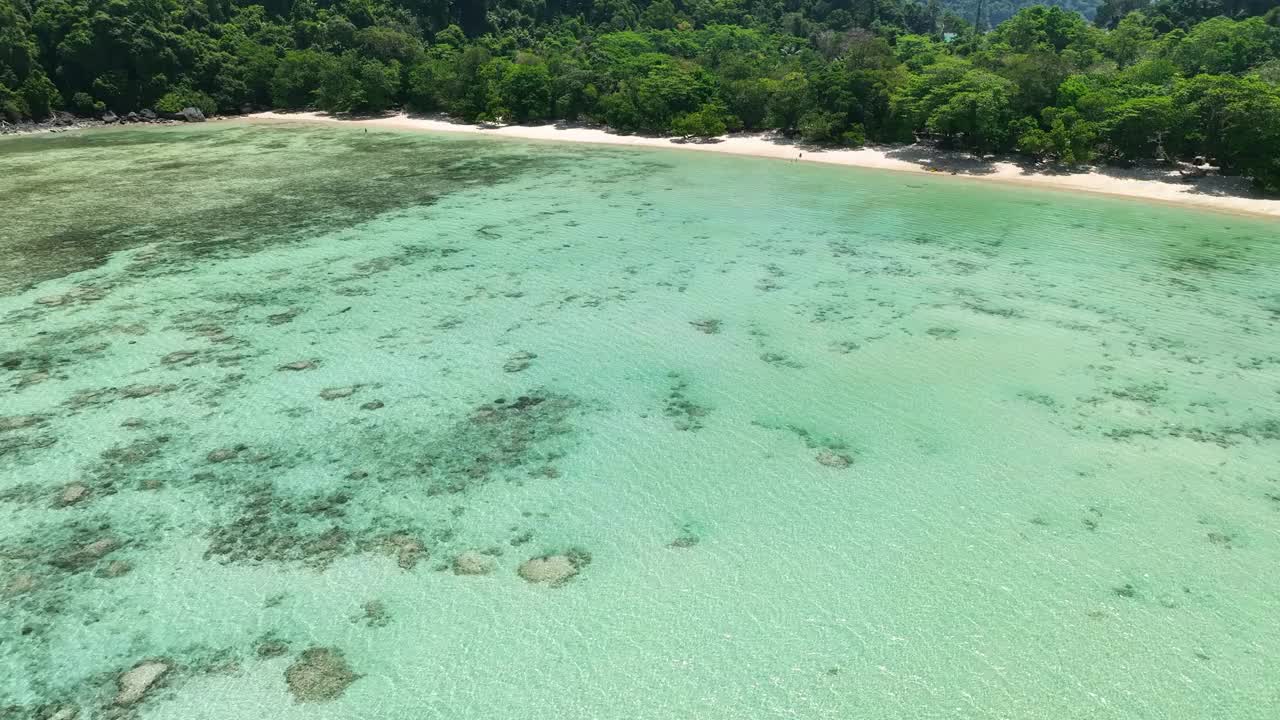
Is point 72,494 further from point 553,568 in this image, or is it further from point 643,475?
point 643,475

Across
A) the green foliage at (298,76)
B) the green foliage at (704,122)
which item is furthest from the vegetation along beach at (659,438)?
the green foliage at (298,76)

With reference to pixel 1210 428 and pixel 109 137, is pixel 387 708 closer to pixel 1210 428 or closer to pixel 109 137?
pixel 1210 428

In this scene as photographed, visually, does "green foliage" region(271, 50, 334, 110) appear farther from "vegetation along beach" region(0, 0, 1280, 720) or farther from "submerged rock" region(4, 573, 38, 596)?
"submerged rock" region(4, 573, 38, 596)

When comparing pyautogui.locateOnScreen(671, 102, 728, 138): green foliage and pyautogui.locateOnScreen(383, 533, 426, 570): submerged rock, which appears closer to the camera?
pyautogui.locateOnScreen(383, 533, 426, 570): submerged rock

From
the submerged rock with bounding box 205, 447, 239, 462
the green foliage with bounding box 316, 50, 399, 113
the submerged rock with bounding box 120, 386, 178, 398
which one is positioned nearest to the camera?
the submerged rock with bounding box 205, 447, 239, 462

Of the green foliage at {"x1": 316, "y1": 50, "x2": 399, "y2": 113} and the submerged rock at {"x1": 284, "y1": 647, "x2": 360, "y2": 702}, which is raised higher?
the green foliage at {"x1": 316, "y1": 50, "x2": 399, "y2": 113}

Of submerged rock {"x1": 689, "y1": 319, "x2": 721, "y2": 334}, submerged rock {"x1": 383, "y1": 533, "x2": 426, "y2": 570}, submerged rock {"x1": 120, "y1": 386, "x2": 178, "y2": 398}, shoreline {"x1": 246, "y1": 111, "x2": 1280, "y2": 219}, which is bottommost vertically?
submerged rock {"x1": 383, "y1": 533, "x2": 426, "y2": 570}

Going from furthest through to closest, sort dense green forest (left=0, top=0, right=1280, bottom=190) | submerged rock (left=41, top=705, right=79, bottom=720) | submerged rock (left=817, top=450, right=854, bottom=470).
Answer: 1. dense green forest (left=0, top=0, right=1280, bottom=190)
2. submerged rock (left=817, top=450, right=854, bottom=470)
3. submerged rock (left=41, top=705, right=79, bottom=720)

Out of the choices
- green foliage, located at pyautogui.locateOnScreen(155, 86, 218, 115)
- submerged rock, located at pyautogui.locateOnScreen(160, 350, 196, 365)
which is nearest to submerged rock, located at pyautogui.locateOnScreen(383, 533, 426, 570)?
submerged rock, located at pyautogui.locateOnScreen(160, 350, 196, 365)
